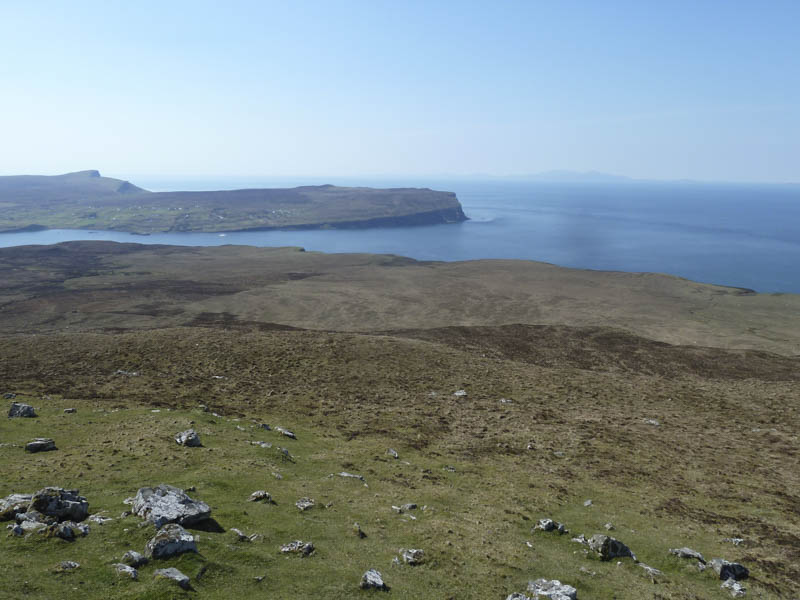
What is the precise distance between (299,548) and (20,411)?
2188cm

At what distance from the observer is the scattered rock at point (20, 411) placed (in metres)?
28.7

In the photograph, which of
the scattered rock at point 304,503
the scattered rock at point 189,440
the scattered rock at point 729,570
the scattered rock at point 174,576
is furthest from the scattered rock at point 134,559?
the scattered rock at point 729,570

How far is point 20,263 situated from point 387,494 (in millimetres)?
160881

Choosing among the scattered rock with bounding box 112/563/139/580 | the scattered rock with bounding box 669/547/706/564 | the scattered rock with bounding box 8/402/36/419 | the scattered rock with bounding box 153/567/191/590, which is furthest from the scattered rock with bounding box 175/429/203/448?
the scattered rock with bounding box 669/547/706/564

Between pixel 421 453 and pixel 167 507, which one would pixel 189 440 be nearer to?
pixel 167 507

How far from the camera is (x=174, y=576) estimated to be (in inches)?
532

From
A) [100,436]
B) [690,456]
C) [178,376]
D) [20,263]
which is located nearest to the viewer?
[100,436]

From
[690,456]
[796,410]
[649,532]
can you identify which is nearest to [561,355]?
[796,410]

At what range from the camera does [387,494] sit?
77.9 ft

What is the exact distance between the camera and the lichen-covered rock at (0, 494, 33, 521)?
1587 centimetres

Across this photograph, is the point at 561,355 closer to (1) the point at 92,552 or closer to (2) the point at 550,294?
(2) the point at 550,294

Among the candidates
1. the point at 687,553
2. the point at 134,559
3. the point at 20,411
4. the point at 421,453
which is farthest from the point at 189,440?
the point at 687,553

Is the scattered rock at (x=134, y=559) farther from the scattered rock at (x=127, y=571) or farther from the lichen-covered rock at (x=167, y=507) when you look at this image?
the lichen-covered rock at (x=167, y=507)

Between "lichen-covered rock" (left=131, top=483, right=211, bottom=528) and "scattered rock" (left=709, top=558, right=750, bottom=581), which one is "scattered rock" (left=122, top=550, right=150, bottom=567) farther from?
"scattered rock" (left=709, top=558, right=750, bottom=581)
